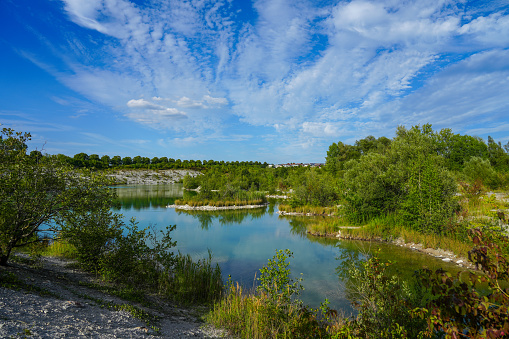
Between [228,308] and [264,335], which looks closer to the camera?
[264,335]

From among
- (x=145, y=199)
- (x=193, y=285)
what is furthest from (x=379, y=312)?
(x=145, y=199)

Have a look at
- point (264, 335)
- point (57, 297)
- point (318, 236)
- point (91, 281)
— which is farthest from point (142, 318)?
point (318, 236)

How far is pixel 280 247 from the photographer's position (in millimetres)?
16266

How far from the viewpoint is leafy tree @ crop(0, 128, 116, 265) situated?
257 inches

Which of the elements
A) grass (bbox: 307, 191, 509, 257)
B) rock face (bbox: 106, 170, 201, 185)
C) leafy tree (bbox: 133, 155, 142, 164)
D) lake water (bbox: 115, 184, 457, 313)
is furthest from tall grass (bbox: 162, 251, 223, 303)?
leafy tree (bbox: 133, 155, 142, 164)

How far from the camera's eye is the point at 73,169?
8.09 metres

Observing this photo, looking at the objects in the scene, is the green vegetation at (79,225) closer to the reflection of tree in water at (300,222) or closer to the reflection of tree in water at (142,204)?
the reflection of tree in water at (300,222)

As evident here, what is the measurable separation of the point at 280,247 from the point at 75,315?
495 inches

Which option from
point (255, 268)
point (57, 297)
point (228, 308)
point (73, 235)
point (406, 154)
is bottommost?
point (255, 268)

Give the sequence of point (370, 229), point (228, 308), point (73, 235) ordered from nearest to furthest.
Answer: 1. point (228, 308)
2. point (73, 235)
3. point (370, 229)

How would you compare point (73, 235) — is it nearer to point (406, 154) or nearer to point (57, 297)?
point (57, 297)

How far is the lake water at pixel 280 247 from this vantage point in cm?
1066

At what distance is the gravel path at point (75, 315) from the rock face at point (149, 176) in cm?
8407

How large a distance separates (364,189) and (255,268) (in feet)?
37.5
